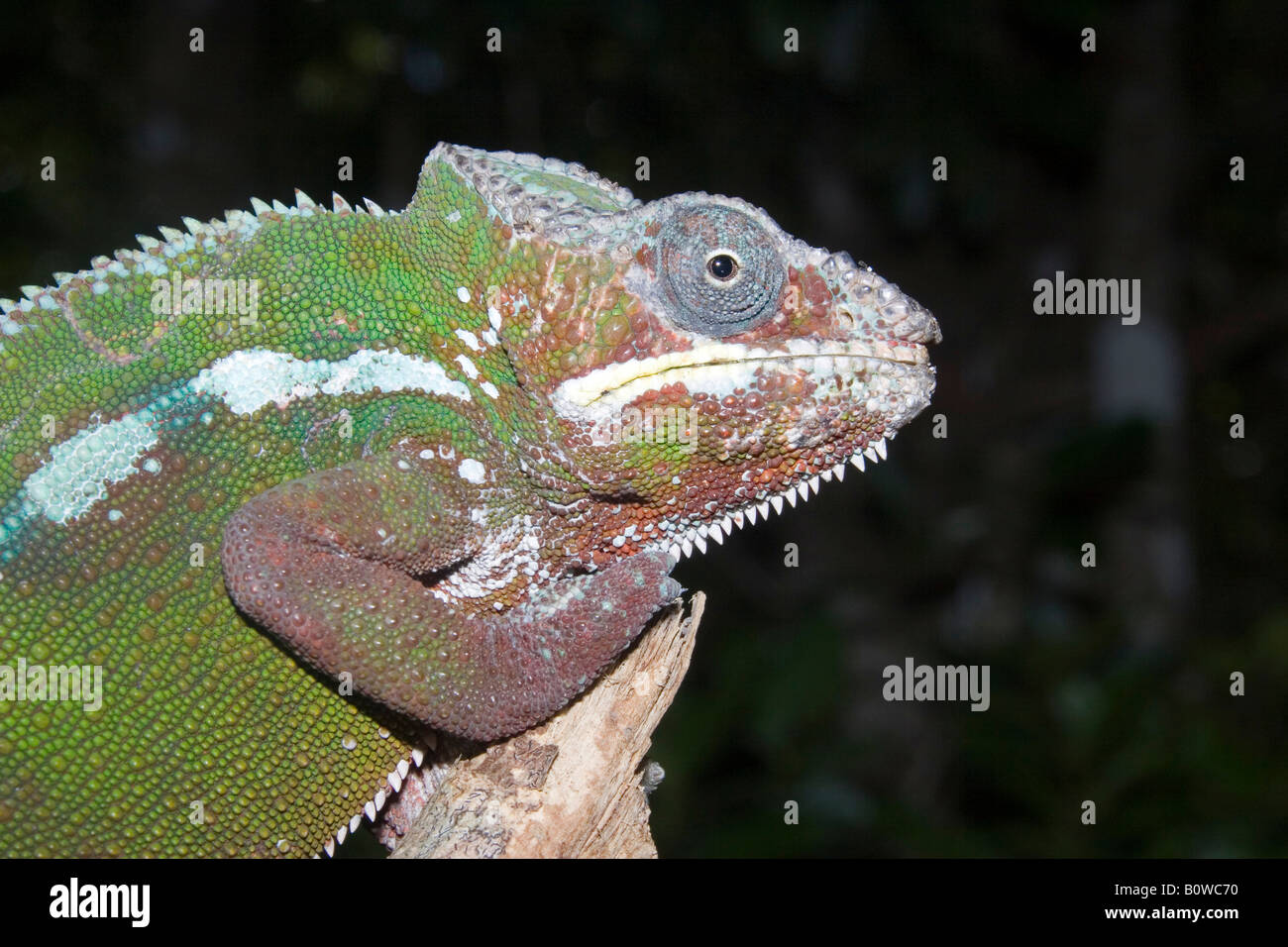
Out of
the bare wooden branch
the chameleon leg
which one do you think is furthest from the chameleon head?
the bare wooden branch

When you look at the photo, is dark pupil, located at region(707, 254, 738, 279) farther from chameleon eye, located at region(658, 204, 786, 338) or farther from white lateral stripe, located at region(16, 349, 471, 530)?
white lateral stripe, located at region(16, 349, 471, 530)

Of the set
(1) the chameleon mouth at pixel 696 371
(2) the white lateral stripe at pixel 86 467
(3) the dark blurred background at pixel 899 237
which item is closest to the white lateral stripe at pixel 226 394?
(2) the white lateral stripe at pixel 86 467

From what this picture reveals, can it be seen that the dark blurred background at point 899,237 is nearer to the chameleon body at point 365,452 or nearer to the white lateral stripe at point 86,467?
the chameleon body at point 365,452

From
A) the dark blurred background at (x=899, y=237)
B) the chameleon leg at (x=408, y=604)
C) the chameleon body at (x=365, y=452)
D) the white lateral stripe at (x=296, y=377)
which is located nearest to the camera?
the chameleon leg at (x=408, y=604)

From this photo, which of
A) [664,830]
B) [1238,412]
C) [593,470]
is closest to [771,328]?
[593,470]

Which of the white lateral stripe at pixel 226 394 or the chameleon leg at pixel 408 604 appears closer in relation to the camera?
the chameleon leg at pixel 408 604
